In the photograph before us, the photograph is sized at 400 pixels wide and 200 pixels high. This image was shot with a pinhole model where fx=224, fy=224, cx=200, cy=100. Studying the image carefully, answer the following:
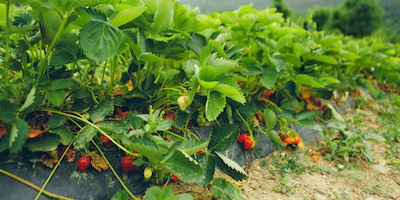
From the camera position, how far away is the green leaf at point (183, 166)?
2.27ft

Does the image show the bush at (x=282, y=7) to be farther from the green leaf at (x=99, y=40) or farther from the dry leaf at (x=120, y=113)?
the green leaf at (x=99, y=40)

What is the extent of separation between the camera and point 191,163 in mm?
711

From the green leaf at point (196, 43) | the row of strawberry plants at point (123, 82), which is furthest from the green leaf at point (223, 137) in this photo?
the green leaf at point (196, 43)

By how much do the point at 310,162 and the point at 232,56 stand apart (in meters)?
0.91

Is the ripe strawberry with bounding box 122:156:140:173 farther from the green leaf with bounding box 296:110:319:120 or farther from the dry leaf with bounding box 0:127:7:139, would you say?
the green leaf with bounding box 296:110:319:120

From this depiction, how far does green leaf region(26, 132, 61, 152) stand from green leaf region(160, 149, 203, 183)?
41 centimetres

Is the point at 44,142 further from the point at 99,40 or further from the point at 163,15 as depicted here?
the point at 163,15

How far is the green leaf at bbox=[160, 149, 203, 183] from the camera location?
0.69 metres

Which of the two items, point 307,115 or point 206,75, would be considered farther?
point 307,115

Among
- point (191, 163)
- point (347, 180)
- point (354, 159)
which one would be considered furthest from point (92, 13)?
point (354, 159)

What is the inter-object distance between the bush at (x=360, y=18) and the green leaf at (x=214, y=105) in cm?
1377

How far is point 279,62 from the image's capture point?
1.29 meters

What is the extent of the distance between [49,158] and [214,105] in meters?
0.65

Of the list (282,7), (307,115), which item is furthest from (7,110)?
(282,7)
